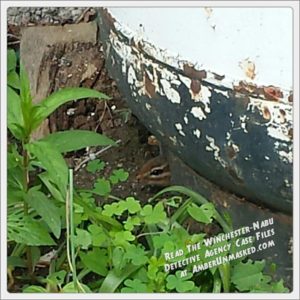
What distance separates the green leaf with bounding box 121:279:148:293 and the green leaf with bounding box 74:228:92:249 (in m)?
0.04

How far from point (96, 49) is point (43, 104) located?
0.06m

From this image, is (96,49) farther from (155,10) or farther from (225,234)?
(225,234)

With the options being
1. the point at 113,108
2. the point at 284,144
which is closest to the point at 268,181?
the point at 284,144

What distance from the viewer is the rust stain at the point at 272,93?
90cm

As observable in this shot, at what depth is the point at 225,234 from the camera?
3.05 feet

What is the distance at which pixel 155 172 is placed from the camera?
94 cm

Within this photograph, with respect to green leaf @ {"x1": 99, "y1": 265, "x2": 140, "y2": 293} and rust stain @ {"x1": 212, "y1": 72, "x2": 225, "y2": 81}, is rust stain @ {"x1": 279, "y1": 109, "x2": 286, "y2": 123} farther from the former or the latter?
green leaf @ {"x1": 99, "y1": 265, "x2": 140, "y2": 293}

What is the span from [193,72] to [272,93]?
0.06 m

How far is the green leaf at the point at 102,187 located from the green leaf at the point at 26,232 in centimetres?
5

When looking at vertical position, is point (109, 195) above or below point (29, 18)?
below

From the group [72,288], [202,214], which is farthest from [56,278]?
[202,214]

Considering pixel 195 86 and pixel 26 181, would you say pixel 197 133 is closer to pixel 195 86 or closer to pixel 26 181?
pixel 195 86

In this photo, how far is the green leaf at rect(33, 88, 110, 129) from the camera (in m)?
0.93

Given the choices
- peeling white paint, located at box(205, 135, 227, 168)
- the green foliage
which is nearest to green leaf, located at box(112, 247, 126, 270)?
the green foliage
